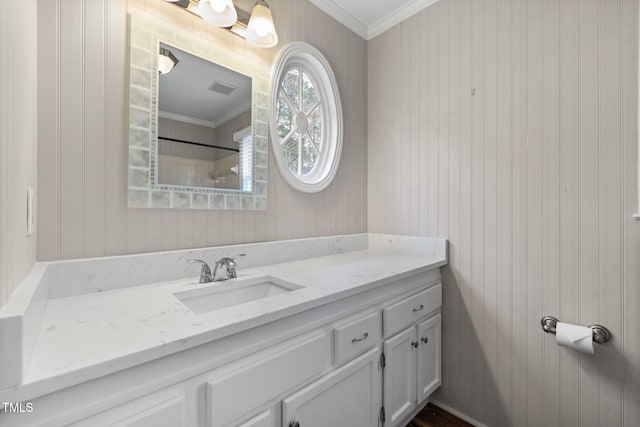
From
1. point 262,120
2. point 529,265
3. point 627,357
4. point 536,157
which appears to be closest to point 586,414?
point 627,357

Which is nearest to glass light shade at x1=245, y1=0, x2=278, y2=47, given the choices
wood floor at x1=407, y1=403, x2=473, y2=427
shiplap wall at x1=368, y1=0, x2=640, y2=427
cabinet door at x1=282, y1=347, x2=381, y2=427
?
shiplap wall at x1=368, y1=0, x2=640, y2=427

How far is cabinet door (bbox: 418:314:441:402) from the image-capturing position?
1.56 m

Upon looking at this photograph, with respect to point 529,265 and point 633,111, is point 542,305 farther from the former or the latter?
point 633,111

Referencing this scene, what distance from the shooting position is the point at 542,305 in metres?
1.42

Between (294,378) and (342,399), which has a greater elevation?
(294,378)

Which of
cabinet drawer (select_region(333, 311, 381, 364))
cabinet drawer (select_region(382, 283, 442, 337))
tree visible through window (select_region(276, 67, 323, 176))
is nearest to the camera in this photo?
cabinet drawer (select_region(333, 311, 381, 364))

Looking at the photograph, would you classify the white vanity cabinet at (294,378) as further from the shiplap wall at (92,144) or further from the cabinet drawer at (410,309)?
the shiplap wall at (92,144)

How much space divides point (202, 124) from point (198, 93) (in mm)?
148

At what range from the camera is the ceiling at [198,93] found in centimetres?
129

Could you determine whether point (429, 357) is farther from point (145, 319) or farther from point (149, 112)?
point (149, 112)

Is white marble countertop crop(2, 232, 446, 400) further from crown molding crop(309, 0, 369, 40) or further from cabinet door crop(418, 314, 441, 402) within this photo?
crown molding crop(309, 0, 369, 40)

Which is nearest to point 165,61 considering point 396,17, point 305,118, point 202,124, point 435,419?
point 202,124

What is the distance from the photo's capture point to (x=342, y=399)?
3.65 ft

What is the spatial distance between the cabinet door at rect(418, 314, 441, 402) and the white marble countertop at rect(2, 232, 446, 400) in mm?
431
